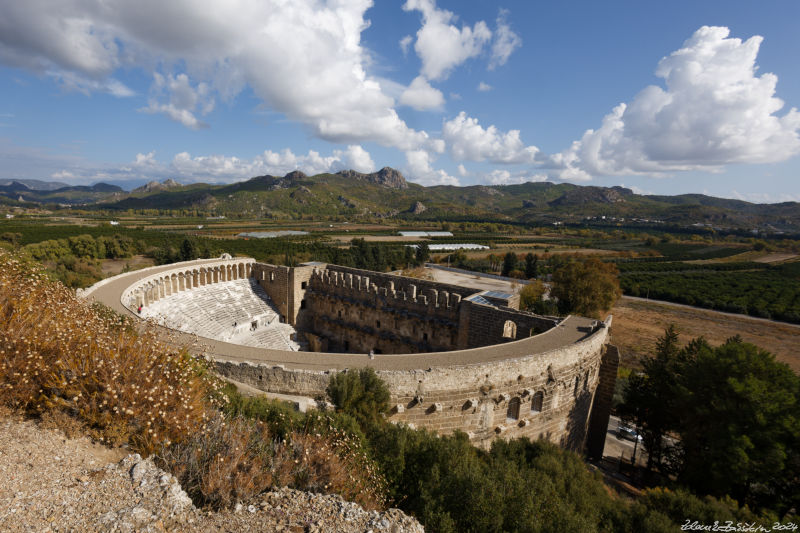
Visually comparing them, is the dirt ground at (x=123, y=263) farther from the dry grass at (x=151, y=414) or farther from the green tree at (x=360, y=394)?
the dry grass at (x=151, y=414)

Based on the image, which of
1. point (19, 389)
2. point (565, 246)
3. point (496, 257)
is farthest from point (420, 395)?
point (565, 246)

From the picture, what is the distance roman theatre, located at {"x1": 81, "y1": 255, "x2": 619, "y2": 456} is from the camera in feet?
47.3

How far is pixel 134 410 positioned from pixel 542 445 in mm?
11566

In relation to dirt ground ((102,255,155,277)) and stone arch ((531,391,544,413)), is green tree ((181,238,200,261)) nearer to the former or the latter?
dirt ground ((102,255,155,277))

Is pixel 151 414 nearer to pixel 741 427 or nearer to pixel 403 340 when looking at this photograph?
pixel 741 427

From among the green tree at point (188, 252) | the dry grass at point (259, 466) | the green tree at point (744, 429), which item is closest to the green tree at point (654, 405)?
the green tree at point (744, 429)

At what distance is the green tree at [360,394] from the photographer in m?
12.6

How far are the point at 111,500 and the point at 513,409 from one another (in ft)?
47.2

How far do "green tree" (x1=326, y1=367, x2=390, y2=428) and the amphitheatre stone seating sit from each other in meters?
16.3

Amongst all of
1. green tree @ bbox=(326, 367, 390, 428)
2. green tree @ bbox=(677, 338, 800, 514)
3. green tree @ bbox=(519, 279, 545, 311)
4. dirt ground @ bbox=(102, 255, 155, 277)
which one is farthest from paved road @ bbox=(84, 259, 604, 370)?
dirt ground @ bbox=(102, 255, 155, 277)

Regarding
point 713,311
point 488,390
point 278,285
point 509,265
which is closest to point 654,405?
point 488,390

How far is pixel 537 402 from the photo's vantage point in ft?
54.6

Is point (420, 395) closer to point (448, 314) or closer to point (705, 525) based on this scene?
point (705, 525)

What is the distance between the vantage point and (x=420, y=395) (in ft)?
46.3
